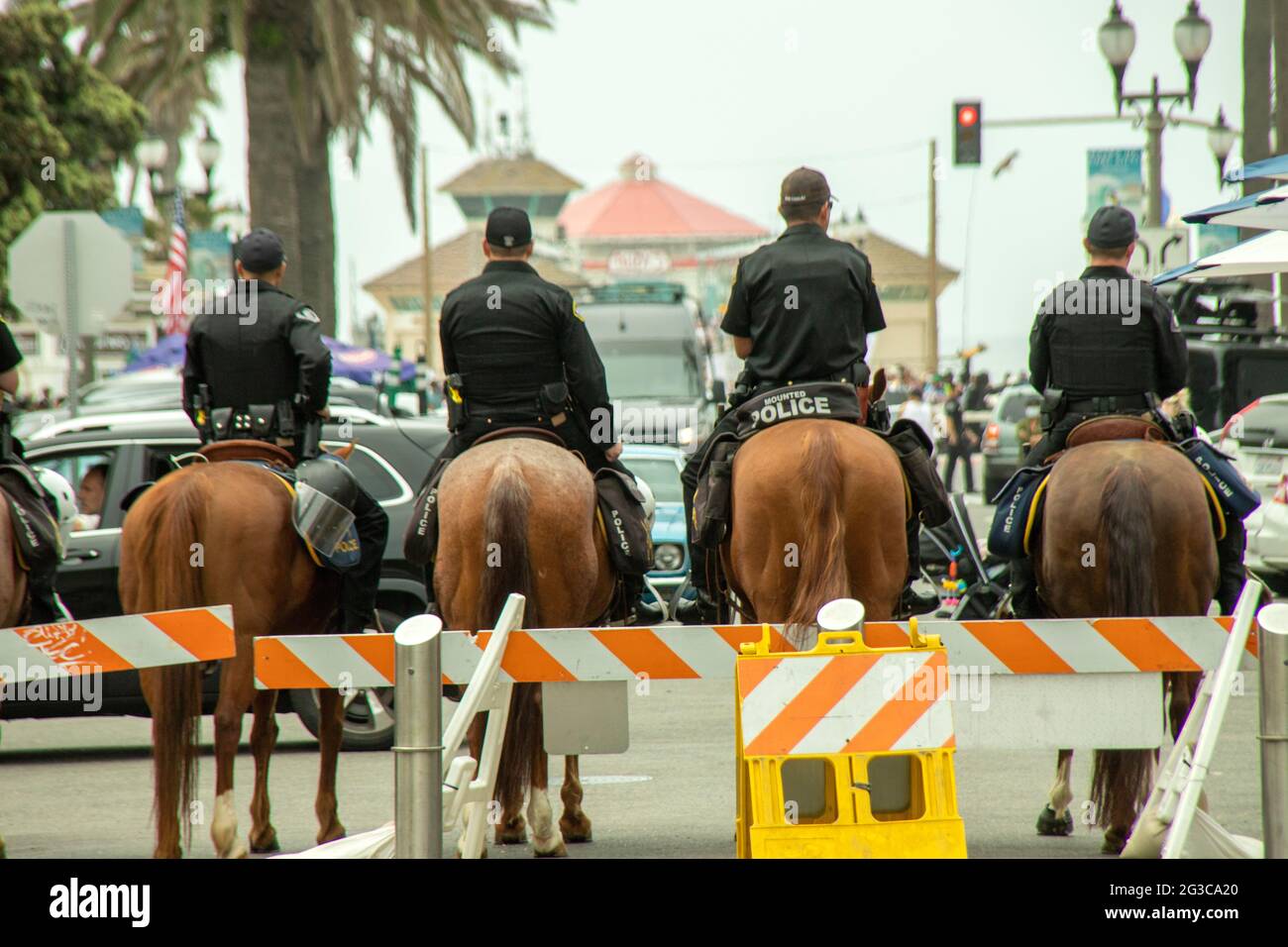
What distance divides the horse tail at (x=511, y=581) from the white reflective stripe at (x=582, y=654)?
1.00 metres

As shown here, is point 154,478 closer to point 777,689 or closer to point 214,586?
point 214,586

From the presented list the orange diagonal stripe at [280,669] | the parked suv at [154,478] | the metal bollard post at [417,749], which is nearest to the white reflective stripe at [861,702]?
the metal bollard post at [417,749]

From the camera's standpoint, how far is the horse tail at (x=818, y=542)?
7.20 meters

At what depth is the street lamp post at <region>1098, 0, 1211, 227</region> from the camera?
2164 centimetres

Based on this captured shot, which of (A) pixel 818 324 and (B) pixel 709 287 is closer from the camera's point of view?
(A) pixel 818 324

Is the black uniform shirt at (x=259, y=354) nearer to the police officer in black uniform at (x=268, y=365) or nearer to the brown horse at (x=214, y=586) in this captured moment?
the police officer in black uniform at (x=268, y=365)

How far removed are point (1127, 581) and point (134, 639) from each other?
392 centimetres

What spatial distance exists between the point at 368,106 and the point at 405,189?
230 cm

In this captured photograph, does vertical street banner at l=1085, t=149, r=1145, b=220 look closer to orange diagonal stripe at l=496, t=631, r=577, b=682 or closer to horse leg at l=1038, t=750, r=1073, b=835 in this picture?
horse leg at l=1038, t=750, r=1073, b=835

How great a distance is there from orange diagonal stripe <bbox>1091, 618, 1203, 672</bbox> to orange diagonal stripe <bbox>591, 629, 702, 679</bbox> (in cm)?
145

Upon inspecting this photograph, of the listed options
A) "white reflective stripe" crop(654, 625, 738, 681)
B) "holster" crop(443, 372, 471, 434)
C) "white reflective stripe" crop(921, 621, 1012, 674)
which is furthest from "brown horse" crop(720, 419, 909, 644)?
"holster" crop(443, 372, 471, 434)

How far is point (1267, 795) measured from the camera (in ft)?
18.0

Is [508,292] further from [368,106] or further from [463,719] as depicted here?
[368,106]
